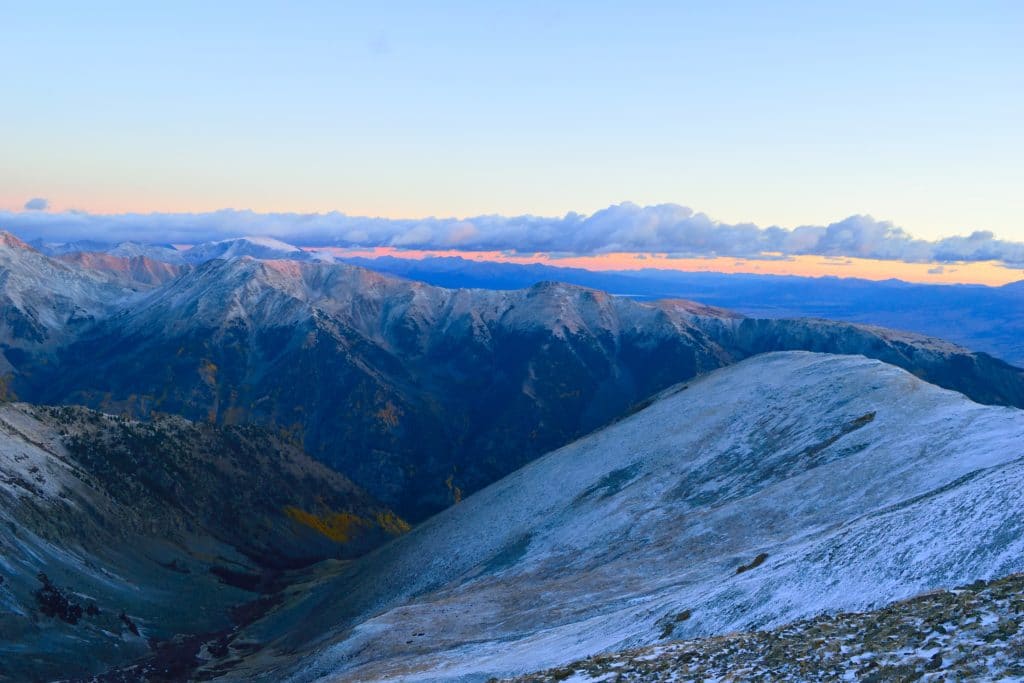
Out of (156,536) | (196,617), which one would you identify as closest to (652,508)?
(196,617)

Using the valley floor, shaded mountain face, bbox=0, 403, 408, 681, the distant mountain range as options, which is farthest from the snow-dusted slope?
shaded mountain face, bbox=0, 403, 408, 681

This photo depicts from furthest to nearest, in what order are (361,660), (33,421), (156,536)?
(33,421) < (156,536) < (361,660)

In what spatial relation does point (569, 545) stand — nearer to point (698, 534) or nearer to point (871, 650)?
point (698, 534)

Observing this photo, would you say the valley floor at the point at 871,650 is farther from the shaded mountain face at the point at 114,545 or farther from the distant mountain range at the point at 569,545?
the shaded mountain face at the point at 114,545

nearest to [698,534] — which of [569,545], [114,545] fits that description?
[569,545]

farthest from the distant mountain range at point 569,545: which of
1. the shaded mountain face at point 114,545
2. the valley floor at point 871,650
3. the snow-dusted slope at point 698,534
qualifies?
the valley floor at point 871,650

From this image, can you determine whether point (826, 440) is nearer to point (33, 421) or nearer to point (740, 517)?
point (740, 517)

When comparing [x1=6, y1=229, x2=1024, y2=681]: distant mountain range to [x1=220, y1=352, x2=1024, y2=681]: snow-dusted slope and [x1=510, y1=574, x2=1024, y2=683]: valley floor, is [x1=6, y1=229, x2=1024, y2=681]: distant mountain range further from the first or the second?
[x1=510, y1=574, x2=1024, y2=683]: valley floor
